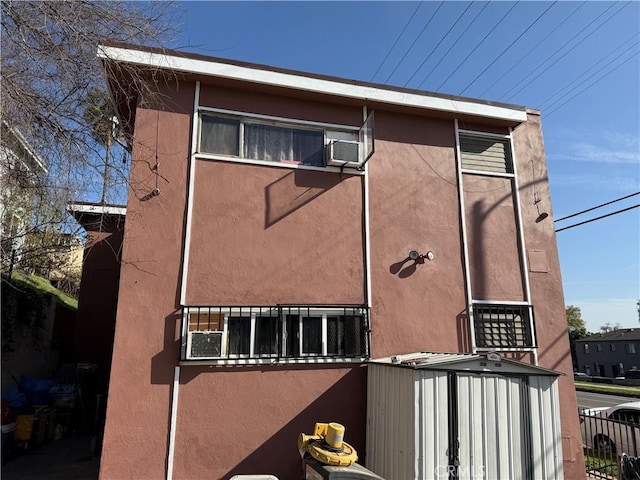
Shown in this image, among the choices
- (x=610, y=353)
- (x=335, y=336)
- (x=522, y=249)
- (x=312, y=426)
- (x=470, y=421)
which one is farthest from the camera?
(x=610, y=353)

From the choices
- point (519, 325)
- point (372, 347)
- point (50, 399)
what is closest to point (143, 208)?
point (372, 347)

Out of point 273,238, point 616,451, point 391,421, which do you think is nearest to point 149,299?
point 273,238

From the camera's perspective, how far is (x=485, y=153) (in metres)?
8.72

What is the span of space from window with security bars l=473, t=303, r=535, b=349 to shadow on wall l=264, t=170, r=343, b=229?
351cm

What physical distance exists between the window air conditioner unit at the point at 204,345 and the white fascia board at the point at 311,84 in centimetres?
406

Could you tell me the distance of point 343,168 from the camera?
7.62 meters

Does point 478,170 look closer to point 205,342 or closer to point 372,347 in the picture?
point 372,347

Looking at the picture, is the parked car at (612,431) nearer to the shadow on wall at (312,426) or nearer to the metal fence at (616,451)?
the metal fence at (616,451)

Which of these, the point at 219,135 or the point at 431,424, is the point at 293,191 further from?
the point at 431,424

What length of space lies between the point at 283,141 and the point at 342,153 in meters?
1.09

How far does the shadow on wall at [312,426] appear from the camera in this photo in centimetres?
616

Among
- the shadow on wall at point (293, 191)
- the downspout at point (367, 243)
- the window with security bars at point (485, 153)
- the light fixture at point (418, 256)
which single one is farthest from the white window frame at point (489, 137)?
the shadow on wall at point (293, 191)

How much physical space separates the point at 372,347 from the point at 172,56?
5755 millimetres

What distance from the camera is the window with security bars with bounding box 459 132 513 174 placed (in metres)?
8.56
